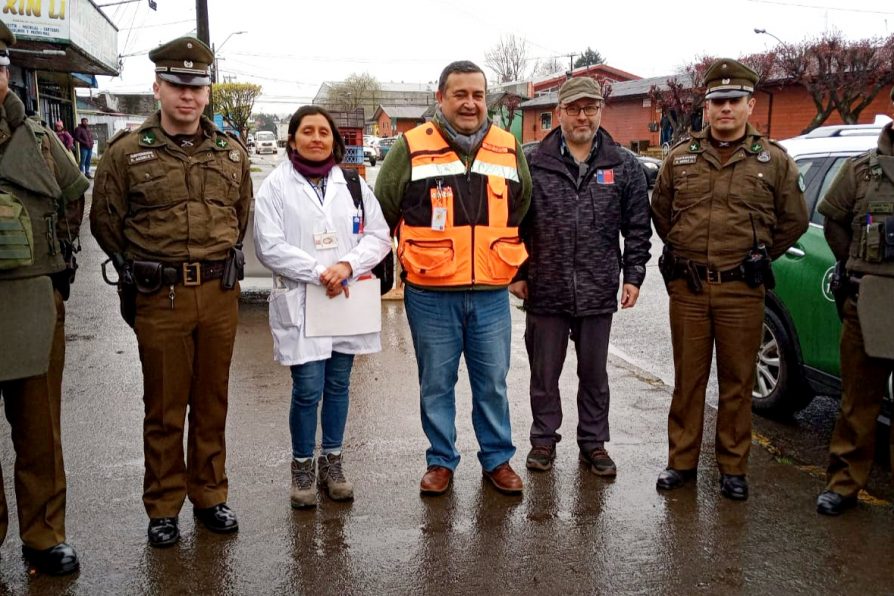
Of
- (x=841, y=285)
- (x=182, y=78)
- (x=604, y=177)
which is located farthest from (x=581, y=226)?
(x=182, y=78)

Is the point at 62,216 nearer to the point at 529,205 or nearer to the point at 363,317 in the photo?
the point at 363,317

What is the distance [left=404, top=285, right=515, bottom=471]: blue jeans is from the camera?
4117mm

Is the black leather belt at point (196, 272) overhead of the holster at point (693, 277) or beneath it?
overhead

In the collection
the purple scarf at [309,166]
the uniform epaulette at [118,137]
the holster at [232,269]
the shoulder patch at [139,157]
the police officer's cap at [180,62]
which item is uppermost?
the police officer's cap at [180,62]

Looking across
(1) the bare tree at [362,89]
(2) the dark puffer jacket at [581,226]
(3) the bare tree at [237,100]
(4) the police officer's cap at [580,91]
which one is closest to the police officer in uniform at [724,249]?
(2) the dark puffer jacket at [581,226]

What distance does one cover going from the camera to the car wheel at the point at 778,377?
5.08 metres

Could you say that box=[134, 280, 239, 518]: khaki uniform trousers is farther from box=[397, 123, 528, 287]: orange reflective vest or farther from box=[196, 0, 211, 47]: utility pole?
box=[196, 0, 211, 47]: utility pole

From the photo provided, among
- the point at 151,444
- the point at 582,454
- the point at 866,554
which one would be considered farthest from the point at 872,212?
the point at 151,444

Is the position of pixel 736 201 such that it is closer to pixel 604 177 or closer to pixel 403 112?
pixel 604 177

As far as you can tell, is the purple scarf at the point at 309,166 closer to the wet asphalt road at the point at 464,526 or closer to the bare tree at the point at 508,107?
the wet asphalt road at the point at 464,526

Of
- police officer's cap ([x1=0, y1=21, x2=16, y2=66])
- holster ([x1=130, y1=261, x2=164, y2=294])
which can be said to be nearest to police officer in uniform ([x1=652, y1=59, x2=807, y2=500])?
holster ([x1=130, y1=261, x2=164, y2=294])

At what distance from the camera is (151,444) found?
363cm

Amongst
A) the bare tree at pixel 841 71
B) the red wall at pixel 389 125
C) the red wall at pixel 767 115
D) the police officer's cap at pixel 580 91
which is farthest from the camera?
the red wall at pixel 389 125

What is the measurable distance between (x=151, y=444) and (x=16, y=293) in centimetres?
88
